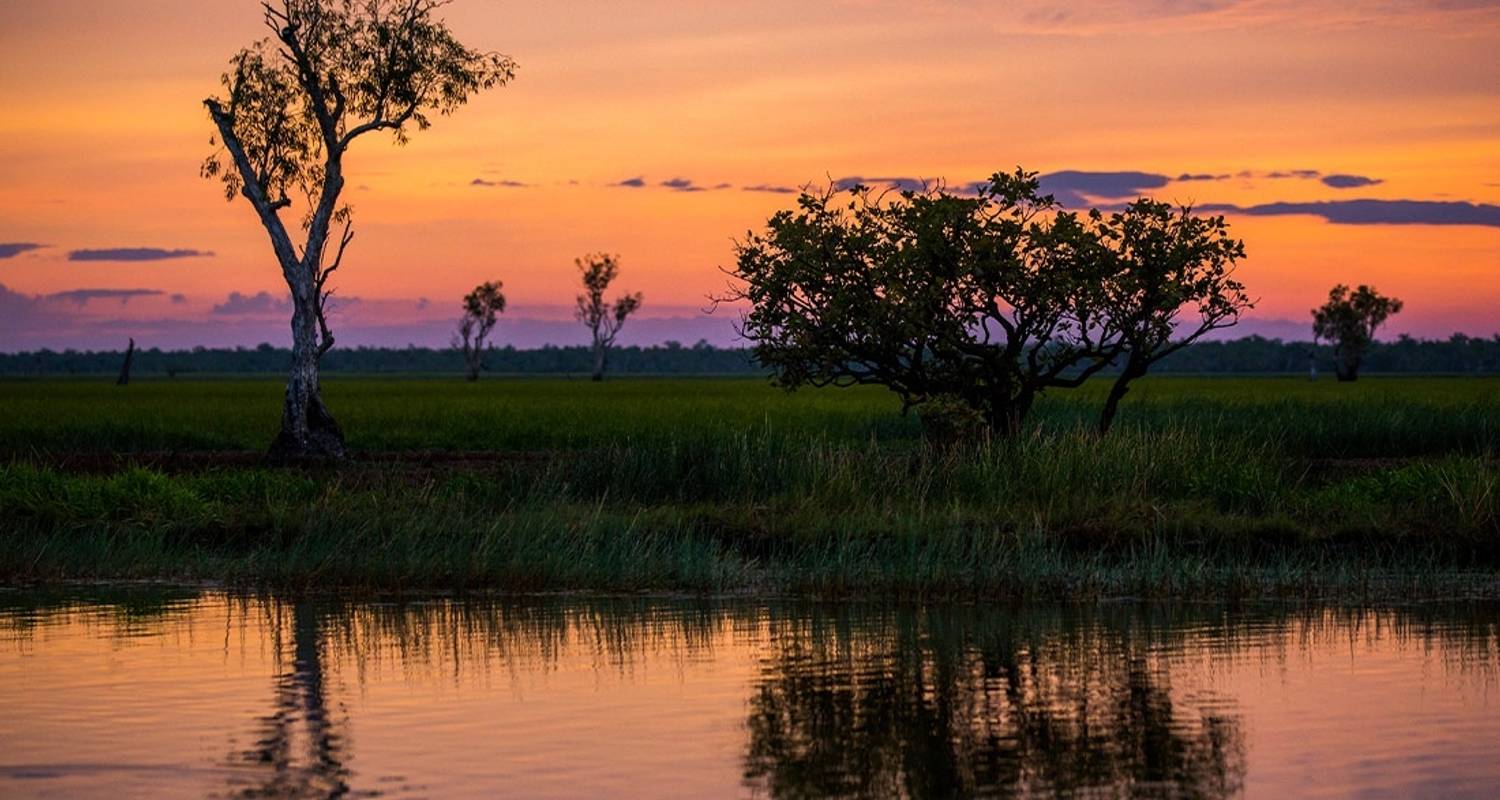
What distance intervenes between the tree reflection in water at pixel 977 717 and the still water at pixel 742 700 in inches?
1.4

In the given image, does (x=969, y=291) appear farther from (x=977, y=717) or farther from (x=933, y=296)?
(x=977, y=717)

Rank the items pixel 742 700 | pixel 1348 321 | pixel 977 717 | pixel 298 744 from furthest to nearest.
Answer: pixel 1348 321 < pixel 742 700 < pixel 977 717 < pixel 298 744

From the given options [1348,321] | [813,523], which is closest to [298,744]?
[813,523]

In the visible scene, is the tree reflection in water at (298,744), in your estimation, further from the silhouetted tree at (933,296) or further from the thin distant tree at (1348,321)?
the thin distant tree at (1348,321)

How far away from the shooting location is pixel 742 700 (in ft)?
46.9

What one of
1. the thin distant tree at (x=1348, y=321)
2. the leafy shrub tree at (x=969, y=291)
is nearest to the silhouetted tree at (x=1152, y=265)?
the leafy shrub tree at (x=969, y=291)

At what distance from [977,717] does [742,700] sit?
75.6 inches

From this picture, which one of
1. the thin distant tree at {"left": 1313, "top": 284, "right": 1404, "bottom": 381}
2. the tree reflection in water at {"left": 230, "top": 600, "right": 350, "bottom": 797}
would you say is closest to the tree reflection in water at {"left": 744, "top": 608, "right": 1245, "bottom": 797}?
the tree reflection in water at {"left": 230, "top": 600, "right": 350, "bottom": 797}

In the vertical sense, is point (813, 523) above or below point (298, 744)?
above

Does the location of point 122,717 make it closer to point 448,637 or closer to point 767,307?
point 448,637

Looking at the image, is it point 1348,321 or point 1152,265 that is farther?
point 1348,321

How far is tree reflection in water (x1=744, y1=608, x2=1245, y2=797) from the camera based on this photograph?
1147 cm

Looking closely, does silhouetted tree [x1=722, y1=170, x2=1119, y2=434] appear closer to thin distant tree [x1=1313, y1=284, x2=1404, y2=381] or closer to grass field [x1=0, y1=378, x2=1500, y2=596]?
grass field [x1=0, y1=378, x2=1500, y2=596]

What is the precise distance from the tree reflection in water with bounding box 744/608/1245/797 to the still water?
36 mm
